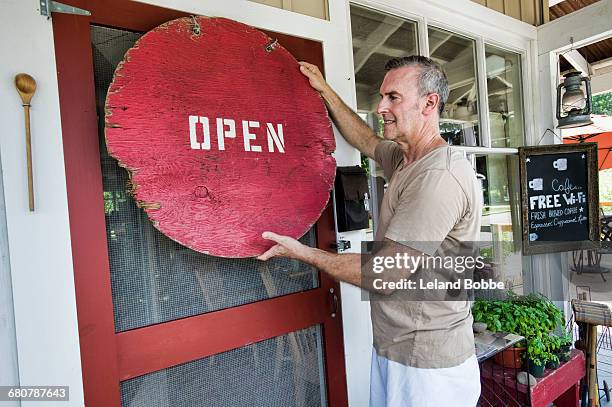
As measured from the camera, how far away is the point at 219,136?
3.87 feet

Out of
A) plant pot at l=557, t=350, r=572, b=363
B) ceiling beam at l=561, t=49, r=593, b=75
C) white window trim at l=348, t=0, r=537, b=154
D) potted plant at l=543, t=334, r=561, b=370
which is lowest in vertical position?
plant pot at l=557, t=350, r=572, b=363

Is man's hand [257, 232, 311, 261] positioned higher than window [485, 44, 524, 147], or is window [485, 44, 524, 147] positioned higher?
window [485, 44, 524, 147]

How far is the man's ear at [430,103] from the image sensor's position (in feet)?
4.05

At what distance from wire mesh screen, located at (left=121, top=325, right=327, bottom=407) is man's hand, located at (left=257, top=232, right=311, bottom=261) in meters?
0.40

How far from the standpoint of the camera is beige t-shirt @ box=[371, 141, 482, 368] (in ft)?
3.44

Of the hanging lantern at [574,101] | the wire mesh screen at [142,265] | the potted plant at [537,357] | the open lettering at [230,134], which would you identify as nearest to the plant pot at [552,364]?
the potted plant at [537,357]

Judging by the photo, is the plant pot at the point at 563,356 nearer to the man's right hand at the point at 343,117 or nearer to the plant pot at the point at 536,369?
the plant pot at the point at 536,369

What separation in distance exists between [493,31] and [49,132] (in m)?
2.46

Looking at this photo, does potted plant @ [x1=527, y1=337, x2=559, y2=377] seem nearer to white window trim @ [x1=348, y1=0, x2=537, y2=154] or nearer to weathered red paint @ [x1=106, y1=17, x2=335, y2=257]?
white window trim @ [x1=348, y1=0, x2=537, y2=154]

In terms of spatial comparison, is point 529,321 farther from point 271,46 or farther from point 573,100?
point 271,46

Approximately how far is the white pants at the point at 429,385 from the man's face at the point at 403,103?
751 mm

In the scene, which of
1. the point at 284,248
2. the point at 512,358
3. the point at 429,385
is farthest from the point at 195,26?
the point at 512,358

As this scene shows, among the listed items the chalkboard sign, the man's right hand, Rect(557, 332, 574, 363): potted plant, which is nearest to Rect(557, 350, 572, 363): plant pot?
Rect(557, 332, 574, 363): potted plant

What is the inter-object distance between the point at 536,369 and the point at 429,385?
116 cm
